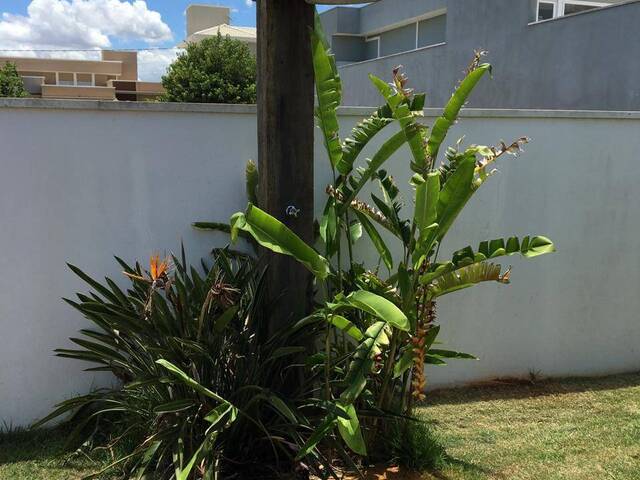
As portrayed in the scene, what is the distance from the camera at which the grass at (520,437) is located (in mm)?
3896

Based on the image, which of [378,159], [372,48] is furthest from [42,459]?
[372,48]

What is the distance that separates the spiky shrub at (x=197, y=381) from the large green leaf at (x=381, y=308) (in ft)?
1.85

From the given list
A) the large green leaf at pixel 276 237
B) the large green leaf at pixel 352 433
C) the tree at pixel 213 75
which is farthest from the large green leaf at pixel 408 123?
the tree at pixel 213 75

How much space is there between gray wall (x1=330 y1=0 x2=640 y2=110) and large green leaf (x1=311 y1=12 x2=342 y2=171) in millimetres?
7493

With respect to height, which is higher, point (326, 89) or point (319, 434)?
point (326, 89)

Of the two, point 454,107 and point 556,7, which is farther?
point 556,7

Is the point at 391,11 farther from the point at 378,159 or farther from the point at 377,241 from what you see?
the point at 378,159

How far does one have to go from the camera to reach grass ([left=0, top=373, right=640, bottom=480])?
3.90 meters

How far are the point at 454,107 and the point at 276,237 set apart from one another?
133 centimetres

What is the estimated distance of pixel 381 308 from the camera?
3.17m

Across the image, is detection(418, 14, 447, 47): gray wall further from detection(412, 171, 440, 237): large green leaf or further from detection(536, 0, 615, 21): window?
detection(412, 171, 440, 237): large green leaf

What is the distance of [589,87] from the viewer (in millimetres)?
10688

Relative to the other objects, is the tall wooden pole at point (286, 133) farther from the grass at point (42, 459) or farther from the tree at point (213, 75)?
the tree at point (213, 75)

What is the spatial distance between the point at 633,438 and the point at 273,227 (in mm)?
3065
